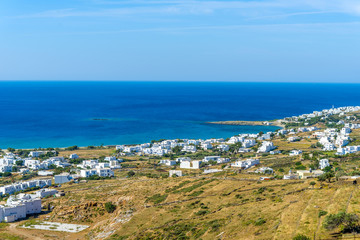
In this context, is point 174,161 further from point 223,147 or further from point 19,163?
point 19,163

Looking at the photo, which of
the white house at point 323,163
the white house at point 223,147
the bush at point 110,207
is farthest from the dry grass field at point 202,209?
the white house at point 223,147

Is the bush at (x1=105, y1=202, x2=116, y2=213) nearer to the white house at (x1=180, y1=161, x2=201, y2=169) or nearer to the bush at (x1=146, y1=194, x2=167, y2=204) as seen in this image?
the bush at (x1=146, y1=194, x2=167, y2=204)

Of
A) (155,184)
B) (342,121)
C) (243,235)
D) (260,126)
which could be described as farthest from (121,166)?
(342,121)

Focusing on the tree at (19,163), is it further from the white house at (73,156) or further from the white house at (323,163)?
the white house at (323,163)

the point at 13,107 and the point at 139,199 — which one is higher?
the point at 13,107

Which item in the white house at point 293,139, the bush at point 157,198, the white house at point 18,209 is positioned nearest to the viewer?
the bush at point 157,198

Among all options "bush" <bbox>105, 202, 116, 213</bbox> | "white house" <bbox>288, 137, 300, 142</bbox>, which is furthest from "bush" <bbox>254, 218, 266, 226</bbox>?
"white house" <bbox>288, 137, 300, 142</bbox>

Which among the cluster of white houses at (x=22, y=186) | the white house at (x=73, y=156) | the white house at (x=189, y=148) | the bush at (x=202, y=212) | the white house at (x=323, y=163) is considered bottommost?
the white house at (x=323, y=163)

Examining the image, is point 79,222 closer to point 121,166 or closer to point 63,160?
point 121,166
